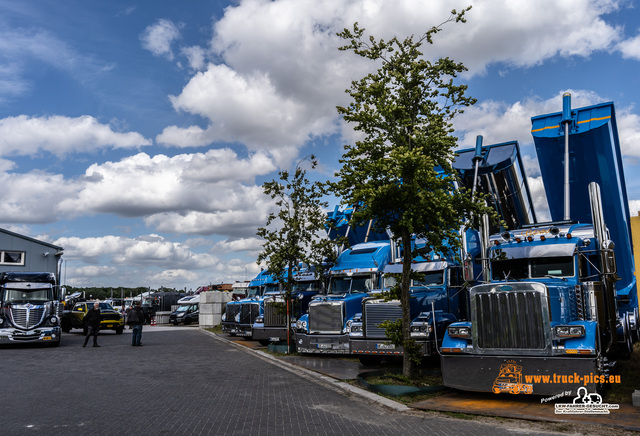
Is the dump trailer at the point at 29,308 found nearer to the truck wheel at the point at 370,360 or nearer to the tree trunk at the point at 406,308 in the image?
the truck wheel at the point at 370,360

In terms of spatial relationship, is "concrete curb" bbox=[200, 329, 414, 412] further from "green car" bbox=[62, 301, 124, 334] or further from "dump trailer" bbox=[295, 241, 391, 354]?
"green car" bbox=[62, 301, 124, 334]

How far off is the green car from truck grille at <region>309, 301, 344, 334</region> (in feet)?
59.5

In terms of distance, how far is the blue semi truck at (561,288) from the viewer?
840 centimetres

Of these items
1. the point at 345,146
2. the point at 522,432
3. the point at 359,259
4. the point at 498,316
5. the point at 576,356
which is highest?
the point at 345,146

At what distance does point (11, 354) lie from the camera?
18391 millimetres

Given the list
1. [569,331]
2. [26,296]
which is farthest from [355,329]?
[26,296]

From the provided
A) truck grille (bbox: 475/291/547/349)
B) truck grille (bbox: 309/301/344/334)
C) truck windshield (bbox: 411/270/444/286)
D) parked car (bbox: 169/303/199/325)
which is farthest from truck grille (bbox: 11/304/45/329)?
parked car (bbox: 169/303/199/325)

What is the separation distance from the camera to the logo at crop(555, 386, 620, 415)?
7918 millimetres

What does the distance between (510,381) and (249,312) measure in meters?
16.0

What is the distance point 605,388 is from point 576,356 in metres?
1.32

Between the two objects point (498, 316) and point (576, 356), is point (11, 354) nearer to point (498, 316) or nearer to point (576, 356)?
point (498, 316)

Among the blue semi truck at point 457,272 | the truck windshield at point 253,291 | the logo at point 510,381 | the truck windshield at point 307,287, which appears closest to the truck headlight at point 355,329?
the blue semi truck at point 457,272

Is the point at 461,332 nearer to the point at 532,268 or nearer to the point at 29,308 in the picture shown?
the point at 532,268

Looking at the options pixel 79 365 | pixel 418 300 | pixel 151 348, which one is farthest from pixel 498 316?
pixel 151 348
